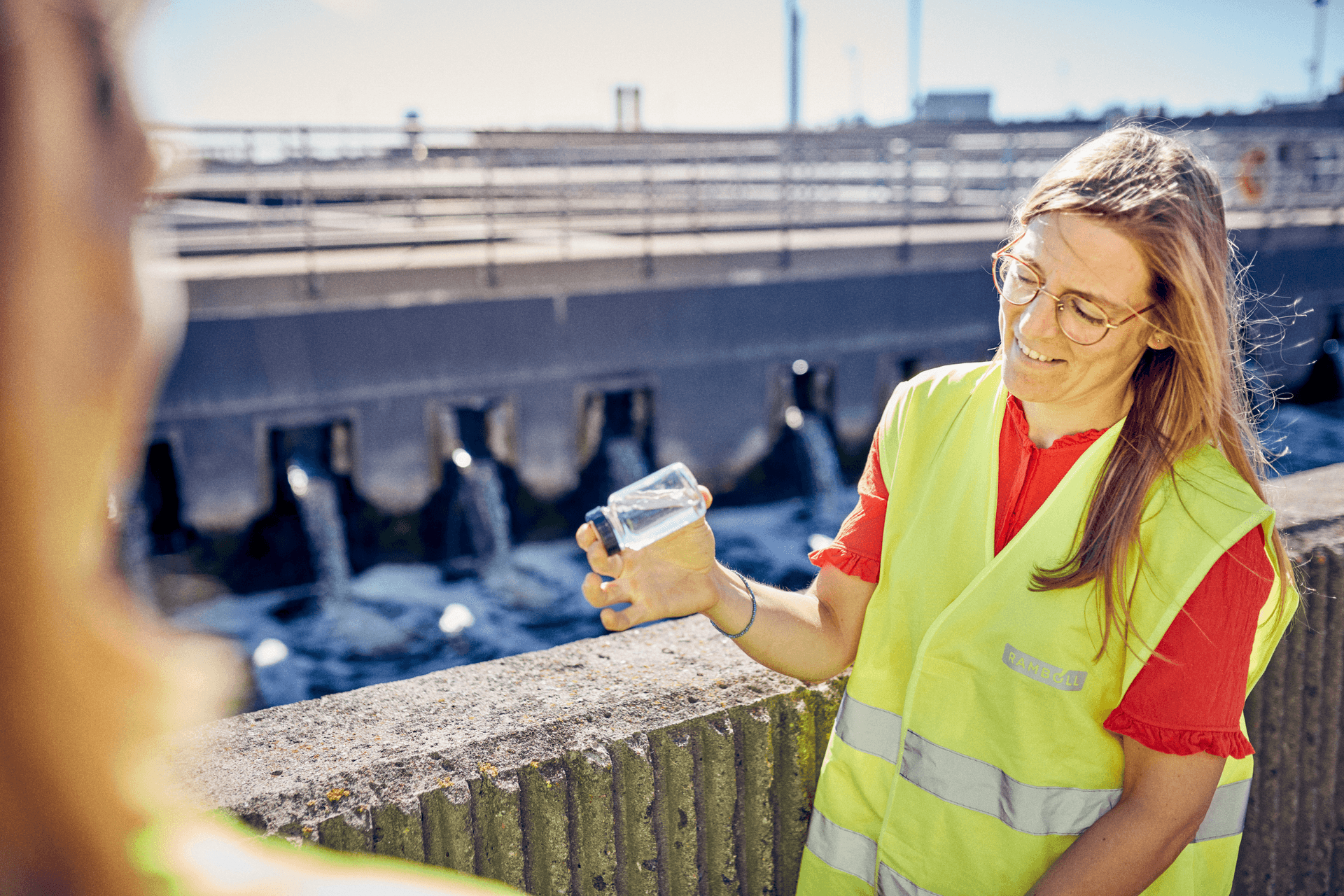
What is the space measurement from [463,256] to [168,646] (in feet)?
32.3

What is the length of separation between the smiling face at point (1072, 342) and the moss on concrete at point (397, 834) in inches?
45.7

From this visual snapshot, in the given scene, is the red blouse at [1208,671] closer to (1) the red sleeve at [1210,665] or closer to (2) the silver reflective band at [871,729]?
(1) the red sleeve at [1210,665]

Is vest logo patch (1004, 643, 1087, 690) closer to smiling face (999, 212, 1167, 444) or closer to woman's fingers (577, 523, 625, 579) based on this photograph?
smiling face (999, 212, 1167, 444)

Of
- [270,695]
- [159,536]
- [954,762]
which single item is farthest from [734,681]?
[159,536]

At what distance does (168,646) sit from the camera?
1.57ft

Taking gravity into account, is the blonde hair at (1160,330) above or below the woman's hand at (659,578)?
above

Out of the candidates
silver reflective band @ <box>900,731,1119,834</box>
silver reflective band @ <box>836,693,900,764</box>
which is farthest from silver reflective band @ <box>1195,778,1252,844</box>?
silver reflective band @ <box>836,693,900,764</box>

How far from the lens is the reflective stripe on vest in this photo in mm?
1485

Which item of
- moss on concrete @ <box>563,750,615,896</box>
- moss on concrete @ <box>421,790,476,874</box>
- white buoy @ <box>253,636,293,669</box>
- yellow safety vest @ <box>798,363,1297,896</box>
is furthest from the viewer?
white buoy @ <box>253,636,293,669</box>

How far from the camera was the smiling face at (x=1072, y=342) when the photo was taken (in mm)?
1468

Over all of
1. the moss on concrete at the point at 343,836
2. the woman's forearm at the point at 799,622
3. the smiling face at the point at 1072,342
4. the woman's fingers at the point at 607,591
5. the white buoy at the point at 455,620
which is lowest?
the white buoy at the point at 455,620

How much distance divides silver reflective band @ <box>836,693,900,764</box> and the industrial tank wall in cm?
725

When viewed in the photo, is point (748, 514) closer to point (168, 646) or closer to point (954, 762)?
point (954, 762)

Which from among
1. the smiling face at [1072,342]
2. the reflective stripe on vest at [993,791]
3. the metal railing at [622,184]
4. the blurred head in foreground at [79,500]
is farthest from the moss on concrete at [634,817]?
the metal railing at [622,184]
